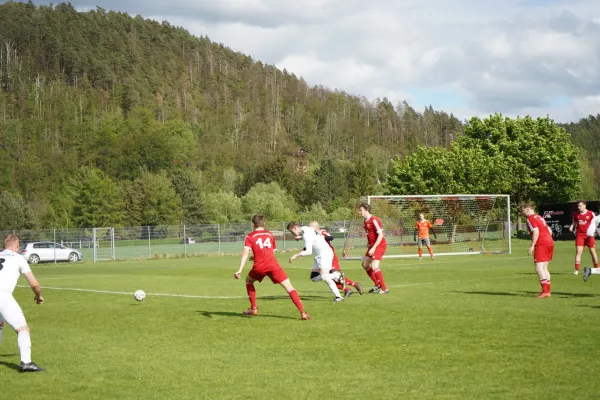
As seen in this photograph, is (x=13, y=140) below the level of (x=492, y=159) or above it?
above

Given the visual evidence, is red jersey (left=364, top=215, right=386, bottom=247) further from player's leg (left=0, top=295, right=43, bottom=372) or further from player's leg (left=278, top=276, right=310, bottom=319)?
player's leg (left=0, top=295, right=43, bottom=372)

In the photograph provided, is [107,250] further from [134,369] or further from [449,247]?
[134,369]

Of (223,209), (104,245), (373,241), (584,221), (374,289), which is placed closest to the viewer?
(373,241)

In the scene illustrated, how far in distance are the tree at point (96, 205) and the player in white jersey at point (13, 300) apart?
83.2 m

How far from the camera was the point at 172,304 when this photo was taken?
18.7 m

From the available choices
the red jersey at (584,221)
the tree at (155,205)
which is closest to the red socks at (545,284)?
the red jersey at (584,221)

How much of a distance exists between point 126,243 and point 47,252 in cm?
539

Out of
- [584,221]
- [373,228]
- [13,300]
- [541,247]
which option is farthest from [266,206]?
[13,300]

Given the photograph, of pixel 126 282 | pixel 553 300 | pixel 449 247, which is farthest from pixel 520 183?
pixel 553 300

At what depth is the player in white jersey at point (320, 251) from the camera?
1750 centimetres

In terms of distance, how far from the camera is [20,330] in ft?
33.2

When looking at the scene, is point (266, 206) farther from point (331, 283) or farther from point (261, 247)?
point (261, 247)

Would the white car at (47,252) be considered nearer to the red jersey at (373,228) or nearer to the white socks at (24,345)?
the red jersey at (373,228)

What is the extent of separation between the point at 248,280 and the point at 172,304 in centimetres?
367
